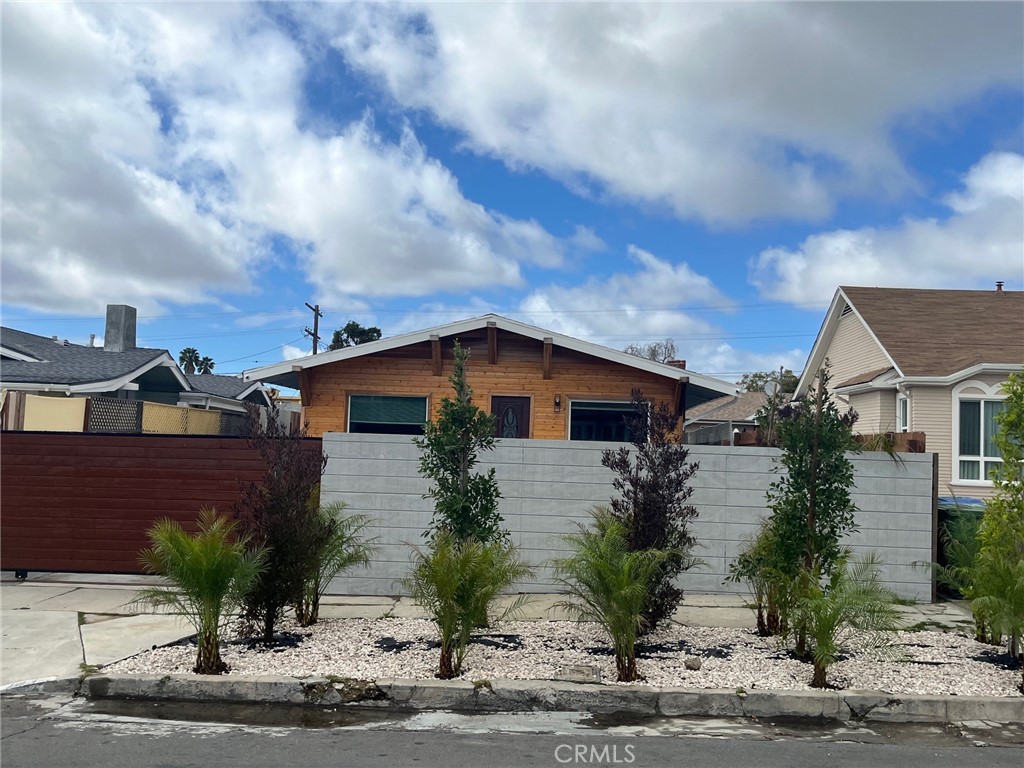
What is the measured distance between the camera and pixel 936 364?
16.9 metres

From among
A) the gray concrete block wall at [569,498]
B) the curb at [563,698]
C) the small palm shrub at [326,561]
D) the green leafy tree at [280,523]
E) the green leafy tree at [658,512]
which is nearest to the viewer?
the curb at [563,698]

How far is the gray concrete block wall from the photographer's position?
32.6ft

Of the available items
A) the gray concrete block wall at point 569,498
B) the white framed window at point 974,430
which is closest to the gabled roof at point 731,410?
the white framed window at point 974,430

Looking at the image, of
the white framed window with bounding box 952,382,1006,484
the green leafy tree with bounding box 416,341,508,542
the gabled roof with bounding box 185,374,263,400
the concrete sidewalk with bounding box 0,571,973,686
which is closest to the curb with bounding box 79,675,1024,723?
the concrete sidewalk with bounding box 0,571,973,686

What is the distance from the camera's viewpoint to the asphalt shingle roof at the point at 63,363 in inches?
689

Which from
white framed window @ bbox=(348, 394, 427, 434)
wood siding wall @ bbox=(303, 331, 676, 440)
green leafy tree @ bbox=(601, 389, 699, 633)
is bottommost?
green leafy tree @ bbox=(601, 389, 699, 633)

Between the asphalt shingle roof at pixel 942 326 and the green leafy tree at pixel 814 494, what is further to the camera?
the asphalt shingle roof at pixel 942 326

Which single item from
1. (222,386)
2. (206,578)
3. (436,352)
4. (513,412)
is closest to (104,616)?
(206,578)

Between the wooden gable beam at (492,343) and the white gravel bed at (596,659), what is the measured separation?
6.55 meters

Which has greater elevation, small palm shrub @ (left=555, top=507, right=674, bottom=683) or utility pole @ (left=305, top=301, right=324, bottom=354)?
utility pole @ (left=305, top=301, right=324, bottom=354)

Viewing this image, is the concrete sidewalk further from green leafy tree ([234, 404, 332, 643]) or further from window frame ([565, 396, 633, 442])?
window frame ([565, 396, 633, 442])

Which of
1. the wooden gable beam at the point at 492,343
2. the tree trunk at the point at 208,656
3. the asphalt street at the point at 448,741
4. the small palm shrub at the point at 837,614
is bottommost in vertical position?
the asphalt street at the point at 448,741

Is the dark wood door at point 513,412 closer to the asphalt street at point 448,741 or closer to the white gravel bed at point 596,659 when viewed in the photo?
the white gravel bed at point 596,659

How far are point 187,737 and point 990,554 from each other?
6887 millimetres
